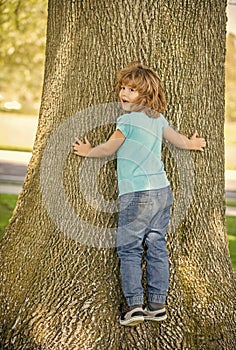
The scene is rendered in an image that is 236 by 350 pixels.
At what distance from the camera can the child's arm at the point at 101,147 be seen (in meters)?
3.98

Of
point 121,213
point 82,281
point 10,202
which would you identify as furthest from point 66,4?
point 10,202

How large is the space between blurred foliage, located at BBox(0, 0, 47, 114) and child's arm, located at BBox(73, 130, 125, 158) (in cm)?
906

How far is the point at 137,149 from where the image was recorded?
13.0ft

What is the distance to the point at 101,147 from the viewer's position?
4066 mm

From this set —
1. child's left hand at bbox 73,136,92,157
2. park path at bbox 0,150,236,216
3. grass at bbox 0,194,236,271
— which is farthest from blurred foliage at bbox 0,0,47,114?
child's left hand at bbox 73,136,92,157

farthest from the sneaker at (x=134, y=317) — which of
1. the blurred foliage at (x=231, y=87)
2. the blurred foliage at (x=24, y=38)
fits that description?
the blurred foliage at (x=231, y=87)

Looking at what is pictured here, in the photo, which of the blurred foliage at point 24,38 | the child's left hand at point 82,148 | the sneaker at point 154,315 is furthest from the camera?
the blurred foliage at point 24,38

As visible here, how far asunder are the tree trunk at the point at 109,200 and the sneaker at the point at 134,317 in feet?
0.28

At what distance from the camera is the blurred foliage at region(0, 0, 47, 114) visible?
13727 mm

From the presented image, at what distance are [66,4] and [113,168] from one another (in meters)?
1.09

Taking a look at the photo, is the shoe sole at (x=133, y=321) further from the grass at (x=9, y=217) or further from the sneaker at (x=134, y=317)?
the grass at (x=9, y=217)

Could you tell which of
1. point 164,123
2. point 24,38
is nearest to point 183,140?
point 164,123

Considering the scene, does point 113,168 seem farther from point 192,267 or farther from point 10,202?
point 10,202

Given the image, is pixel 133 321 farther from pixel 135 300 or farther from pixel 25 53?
pixel 25 53
